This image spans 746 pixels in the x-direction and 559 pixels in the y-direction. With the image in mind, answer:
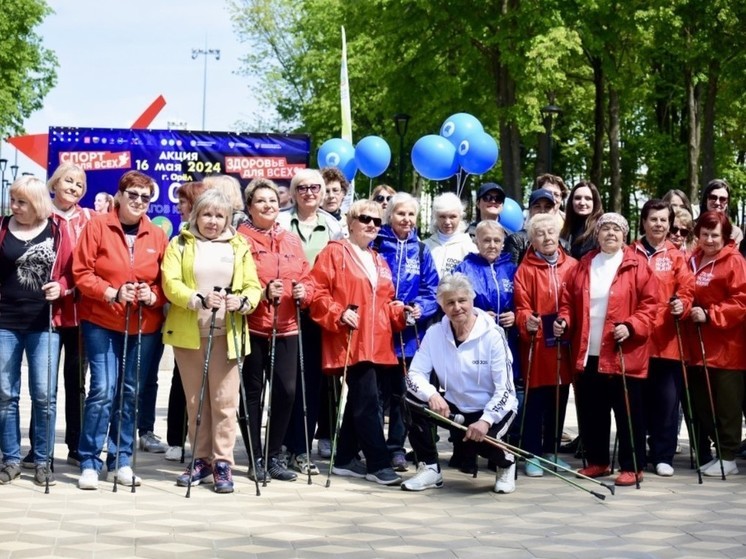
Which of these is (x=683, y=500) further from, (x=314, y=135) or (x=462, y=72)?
(x=314, y=135)

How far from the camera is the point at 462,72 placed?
3000cm

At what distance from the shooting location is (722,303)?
910 centimetres

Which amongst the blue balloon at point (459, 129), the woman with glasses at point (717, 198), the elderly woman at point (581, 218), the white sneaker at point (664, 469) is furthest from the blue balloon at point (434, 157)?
the white sneaker at point (664, 469)

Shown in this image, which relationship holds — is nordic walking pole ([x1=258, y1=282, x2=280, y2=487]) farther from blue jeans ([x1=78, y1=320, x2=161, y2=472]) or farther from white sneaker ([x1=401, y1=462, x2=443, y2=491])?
white sneaker ([x1=401, y1=462, x2=443, y2=491])

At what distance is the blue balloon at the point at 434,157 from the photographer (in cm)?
1549

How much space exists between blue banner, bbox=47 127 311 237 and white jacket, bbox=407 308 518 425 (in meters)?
7.94

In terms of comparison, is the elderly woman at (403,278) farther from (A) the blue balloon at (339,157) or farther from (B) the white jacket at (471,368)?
(A) the blue balloon at (339,157)

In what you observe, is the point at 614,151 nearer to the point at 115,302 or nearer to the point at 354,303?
the point at 354,303

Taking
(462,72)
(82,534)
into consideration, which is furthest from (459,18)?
(82,534)

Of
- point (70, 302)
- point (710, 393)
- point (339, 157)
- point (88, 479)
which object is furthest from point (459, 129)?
point (88, 479)

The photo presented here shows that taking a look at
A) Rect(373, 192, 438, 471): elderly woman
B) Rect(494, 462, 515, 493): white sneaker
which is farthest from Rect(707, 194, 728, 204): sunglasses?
Rect(494, 462, 515, 493): white sneaker

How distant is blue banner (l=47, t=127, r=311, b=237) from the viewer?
1606 centimetres

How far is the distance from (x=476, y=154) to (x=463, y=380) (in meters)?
7.55

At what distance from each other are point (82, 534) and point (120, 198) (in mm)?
2355
